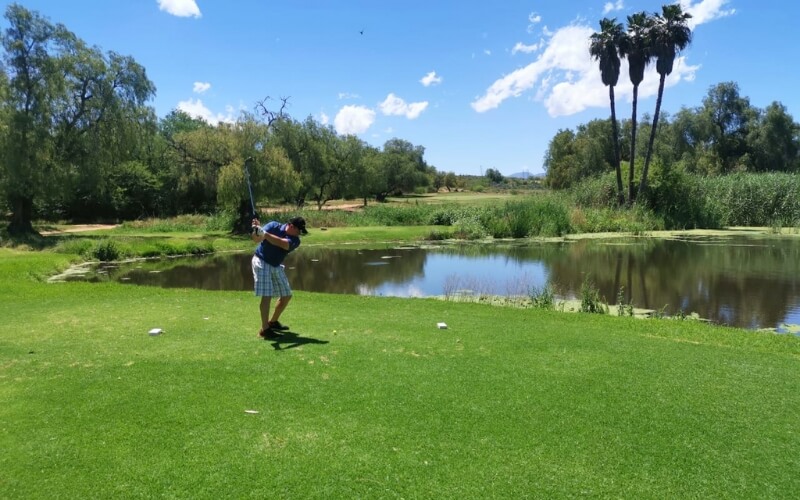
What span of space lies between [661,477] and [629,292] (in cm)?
1517

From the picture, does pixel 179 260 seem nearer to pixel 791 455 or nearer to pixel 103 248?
pixel 103 248

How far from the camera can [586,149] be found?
72.6 m

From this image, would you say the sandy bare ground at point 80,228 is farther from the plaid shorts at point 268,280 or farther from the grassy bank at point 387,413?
the plaid shorts at point 268,280

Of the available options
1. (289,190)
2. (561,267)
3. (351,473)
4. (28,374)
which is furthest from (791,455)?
(289,190)

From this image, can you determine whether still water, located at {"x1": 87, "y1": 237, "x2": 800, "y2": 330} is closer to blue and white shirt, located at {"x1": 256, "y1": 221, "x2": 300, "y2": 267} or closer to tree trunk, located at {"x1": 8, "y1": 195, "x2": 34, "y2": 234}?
blue and white shirt, located at {"x1": 256, "y1": 221, "x2": 300, "y2": 267}

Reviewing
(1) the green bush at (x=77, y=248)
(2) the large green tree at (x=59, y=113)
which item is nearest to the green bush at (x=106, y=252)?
(1) the green bush at (x=77, y=248)

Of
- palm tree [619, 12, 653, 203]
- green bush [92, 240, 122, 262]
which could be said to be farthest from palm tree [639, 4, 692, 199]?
green bush [92, 240, 122, 262]

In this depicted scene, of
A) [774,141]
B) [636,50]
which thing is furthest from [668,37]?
[774,141]

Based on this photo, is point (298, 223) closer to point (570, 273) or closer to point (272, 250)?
point (272, 250)

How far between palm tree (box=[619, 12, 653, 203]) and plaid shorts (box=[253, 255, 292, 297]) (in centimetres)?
4284

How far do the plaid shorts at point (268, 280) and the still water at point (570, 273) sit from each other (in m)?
10.1

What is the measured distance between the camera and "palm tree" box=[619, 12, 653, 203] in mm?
45562

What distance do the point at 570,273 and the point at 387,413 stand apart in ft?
60.3

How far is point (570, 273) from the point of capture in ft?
74.0
